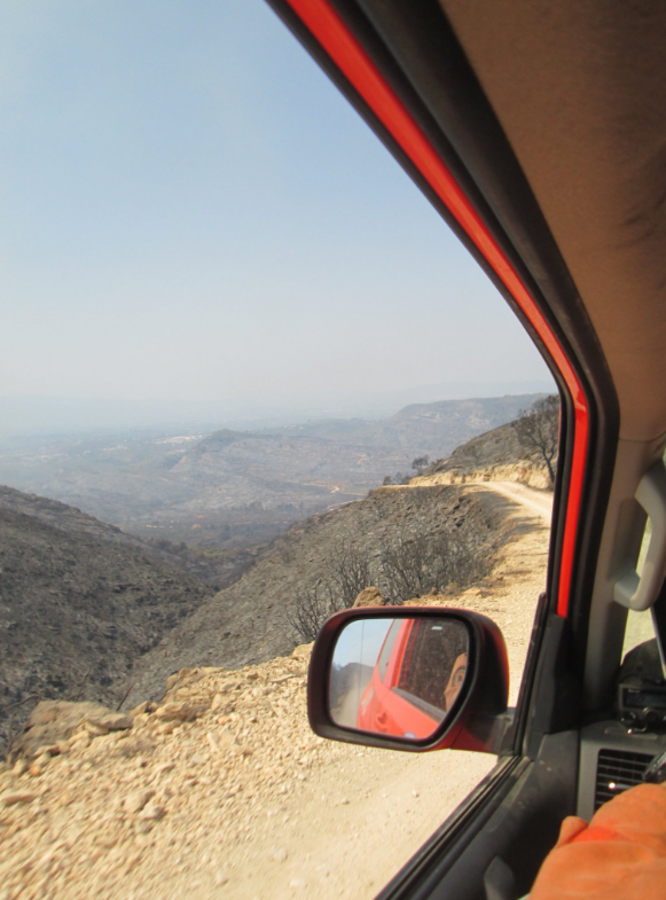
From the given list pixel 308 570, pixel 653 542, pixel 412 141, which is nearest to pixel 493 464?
pixel 308 570

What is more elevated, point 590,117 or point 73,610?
point 590,117

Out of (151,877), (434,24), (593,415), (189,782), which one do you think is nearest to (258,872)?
(151,877)

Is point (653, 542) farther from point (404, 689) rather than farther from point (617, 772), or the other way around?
point (404, 689)

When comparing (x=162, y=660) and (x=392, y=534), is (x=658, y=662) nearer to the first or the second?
(x=162, y=660)

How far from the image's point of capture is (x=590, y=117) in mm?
766

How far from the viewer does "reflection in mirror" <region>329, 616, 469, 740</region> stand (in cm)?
203

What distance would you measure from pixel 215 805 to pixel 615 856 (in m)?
4.77

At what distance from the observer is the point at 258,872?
3766mm

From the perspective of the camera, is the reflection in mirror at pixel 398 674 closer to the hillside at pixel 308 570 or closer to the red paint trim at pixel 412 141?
the red paint trim at pixel 412 141

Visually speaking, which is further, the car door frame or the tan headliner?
the car door frame

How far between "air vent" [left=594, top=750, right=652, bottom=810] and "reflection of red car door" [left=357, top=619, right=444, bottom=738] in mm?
558

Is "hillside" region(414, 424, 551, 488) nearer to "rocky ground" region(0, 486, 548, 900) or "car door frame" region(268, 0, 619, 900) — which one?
"rocky ground" region(0, 486, 548, 900)

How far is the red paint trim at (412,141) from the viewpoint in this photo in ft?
2.39

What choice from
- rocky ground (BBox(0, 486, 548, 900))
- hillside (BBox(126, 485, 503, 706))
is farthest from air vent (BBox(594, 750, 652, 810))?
hillside (BBox(126, 485, 503, 706))
